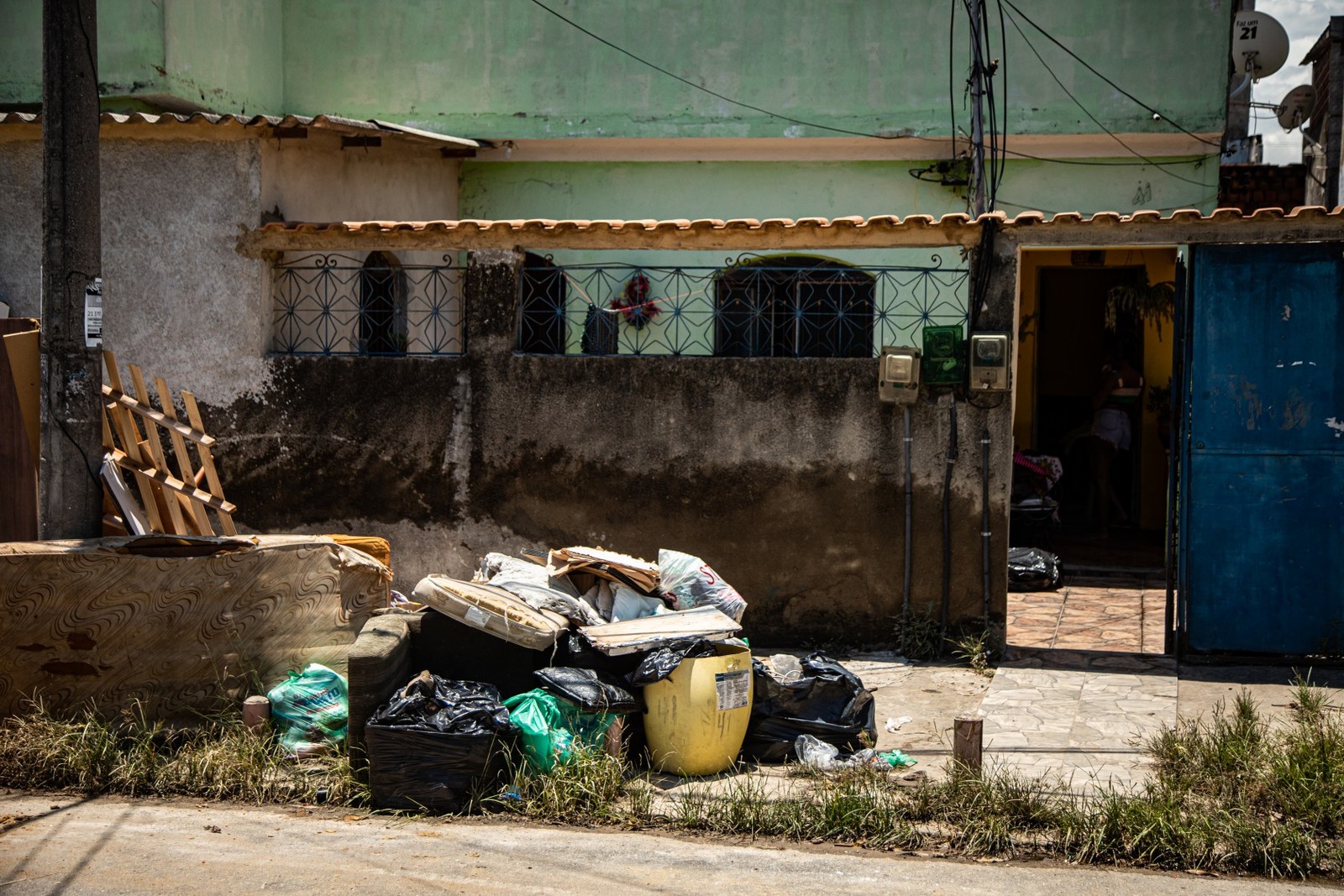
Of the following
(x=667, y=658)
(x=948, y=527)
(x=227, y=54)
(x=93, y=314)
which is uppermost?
(x=227, y=54)

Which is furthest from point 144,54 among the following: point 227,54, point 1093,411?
point 1093,411

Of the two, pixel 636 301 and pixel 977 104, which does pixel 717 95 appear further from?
pixel 977 104

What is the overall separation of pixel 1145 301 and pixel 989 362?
237 inches

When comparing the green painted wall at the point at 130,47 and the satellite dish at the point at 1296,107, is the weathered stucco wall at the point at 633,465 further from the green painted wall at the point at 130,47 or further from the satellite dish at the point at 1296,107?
the satellite dish at the point at 1296,107

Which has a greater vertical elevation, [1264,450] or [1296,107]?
[1296,107]

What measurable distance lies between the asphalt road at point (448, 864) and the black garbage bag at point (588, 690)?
27.6 inches

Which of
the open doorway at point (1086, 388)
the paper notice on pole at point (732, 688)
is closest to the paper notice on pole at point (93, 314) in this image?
the paper notice on pole at point (732, 688)

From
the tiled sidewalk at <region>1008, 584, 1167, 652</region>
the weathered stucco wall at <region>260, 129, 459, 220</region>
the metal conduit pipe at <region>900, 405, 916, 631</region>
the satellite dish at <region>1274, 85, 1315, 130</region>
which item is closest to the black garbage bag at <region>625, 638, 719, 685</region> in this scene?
the metal conduit pipe at <region>900, 405, 916, 631</region>

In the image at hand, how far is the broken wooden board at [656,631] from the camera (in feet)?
21.1

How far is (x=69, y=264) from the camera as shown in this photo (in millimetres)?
6711

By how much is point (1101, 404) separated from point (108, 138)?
10060mm

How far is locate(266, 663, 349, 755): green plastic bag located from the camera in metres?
6.44

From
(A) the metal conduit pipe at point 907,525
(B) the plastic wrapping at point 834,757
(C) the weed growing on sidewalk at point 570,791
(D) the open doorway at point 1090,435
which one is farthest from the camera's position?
(D) the open doorway at point 1090,435

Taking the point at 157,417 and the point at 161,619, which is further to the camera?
the point at 157,417
